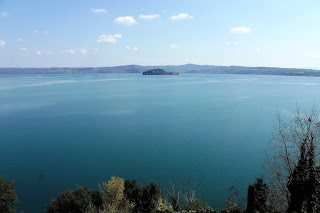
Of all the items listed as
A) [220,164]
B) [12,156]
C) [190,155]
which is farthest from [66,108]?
[220,164]

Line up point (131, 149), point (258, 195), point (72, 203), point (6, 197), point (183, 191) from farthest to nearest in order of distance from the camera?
1. point (131, 149)
2. point (183, 191)
3. point (258, 195)
4. point (72, 203)
5. point (6, 197)

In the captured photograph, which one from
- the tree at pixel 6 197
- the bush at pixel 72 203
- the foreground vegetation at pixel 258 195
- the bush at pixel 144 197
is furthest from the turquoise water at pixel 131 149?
the bush at pixel 144 197

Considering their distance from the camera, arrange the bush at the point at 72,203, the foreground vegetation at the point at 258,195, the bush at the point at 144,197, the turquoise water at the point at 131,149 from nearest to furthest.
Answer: the foreground vegetation at the point at 258,195 < the bush at the point at 72,203 < the bush at the point at 144,197 < the turquoise water at the point at 131,149

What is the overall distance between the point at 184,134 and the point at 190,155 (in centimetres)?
708

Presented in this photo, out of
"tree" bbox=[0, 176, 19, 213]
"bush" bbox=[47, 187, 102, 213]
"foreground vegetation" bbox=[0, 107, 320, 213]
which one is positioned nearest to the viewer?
"foreground vegetation" bbox=[0, 107, 320, 213]

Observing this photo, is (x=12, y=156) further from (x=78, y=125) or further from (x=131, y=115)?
(x=131, y=115)

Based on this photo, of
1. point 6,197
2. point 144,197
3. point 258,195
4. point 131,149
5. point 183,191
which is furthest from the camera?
point 131,149

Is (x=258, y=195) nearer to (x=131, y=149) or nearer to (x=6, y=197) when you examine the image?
(x=6, y=197)

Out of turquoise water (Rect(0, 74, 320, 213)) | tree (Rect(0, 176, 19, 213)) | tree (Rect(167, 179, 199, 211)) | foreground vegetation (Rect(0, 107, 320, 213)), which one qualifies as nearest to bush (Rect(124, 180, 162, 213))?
foreground vegetation (Rect(0, 107, 320, 213))

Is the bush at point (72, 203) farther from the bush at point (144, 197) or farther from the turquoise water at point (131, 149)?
the turquoise water at point (131, 149)

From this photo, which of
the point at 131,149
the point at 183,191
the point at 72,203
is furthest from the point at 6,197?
the point at 131,149

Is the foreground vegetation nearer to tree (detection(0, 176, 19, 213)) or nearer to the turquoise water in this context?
tree (detection(0, 176, 19, 213))

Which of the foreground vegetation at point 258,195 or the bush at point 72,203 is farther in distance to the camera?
the bush at point 72,203

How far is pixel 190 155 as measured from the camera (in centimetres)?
2644
